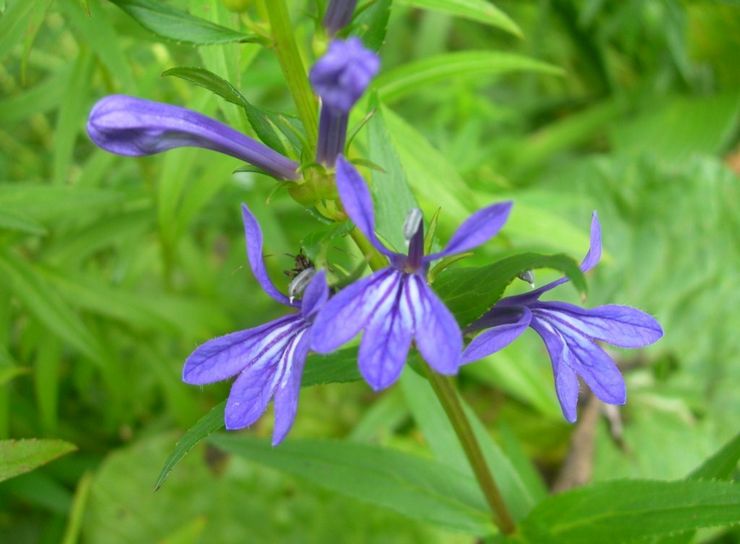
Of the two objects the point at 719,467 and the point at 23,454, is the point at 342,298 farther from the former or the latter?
the point at 719,467

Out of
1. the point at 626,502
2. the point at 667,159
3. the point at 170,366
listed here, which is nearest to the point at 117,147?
the point at 626,502

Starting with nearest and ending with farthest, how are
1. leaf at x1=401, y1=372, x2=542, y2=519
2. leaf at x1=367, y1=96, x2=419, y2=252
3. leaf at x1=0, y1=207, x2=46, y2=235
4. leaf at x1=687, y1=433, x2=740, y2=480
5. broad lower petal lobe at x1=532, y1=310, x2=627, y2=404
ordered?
broad lower petal lobe at x1=532, y1=310, x2=627, y2=404, leaf at x1=367, y1=96, x2=419, y2=252, leaf at x1=687, y1=433, x2=740, y2=480, leaf at x1=0, y1=207, x2=46, y2=235, leaf at x1=401, y1=372, x2=542, y2=519

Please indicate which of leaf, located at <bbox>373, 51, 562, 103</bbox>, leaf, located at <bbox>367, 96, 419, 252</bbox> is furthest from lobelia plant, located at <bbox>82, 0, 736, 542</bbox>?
leaf, located at <bbox>373, 51, 562, 103</bbox>

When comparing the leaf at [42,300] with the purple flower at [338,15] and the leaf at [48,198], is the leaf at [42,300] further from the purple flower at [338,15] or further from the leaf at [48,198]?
the purple flower at [338,15]

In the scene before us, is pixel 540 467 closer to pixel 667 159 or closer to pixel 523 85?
pixel 667 159

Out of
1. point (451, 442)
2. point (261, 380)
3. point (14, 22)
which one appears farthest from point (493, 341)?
point (14, 22)

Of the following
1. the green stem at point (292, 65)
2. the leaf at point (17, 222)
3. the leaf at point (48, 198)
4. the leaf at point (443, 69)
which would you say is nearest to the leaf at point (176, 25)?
the green stem at point (292, 65)

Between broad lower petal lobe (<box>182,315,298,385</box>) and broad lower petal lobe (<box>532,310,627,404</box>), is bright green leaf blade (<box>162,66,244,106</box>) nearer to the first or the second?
broad lower petal lobe (<box>182,315,298,385</box>)

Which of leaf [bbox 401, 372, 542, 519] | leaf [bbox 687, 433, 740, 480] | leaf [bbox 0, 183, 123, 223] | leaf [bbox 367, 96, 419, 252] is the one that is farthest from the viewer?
leaf [bbox 0, 183, 123, 223]
